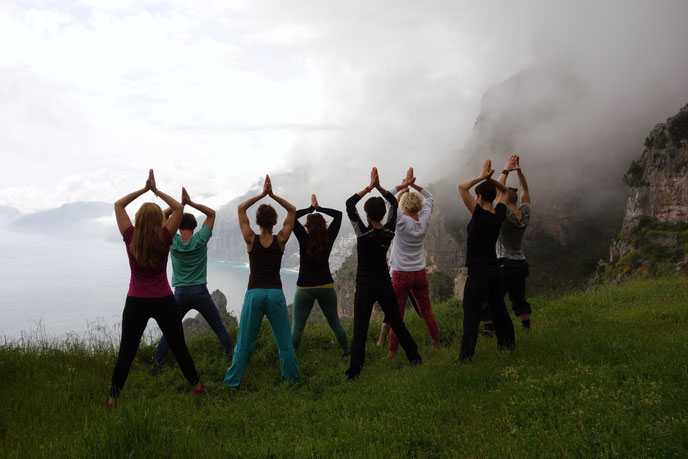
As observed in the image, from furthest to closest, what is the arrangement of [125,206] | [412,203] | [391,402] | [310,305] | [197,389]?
[412,203]
[310,305]
[197,389]
[125,206]
[391,402]

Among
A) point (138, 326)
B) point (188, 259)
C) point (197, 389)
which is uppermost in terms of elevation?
point (188, 259)

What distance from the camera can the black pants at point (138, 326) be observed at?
17.4 feet

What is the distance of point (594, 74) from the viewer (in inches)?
7815

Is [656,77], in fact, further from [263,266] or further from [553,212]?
[263,266]

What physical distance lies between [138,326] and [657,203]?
103 meters

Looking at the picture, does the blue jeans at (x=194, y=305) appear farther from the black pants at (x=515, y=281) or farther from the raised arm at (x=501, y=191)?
the raised arm at (x=501, y=191)

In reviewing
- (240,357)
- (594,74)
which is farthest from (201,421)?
(594,74)

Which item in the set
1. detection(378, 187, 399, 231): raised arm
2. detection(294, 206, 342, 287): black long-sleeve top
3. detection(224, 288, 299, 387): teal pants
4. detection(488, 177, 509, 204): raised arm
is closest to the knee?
detection(224, 288, 299, 387): teal pants

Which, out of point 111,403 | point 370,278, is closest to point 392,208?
point 370,278

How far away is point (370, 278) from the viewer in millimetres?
6164

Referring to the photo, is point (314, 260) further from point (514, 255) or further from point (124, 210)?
point (514, 255)

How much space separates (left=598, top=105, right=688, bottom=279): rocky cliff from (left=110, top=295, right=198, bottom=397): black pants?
7447 cm

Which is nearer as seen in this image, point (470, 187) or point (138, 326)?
point (138, 326)

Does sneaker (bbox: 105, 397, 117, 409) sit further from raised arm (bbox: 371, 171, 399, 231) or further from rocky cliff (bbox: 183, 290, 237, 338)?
raised arm (bbox: 371, 171, 399, 231)
